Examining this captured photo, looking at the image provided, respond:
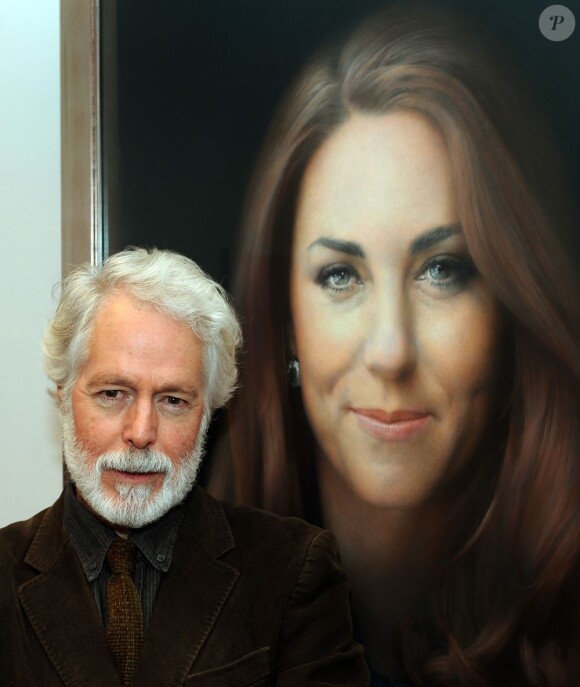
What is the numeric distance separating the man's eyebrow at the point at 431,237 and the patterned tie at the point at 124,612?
721 millimetres

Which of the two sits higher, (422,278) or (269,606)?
(422,278)

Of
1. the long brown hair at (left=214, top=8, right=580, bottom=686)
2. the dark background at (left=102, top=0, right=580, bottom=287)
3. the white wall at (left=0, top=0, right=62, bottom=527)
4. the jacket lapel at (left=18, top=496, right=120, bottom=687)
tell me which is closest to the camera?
the jacket lapel at (left=18, top=496, right=120, bottom=687)

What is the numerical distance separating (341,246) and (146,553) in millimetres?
653

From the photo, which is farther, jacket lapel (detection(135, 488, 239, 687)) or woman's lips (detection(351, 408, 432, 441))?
woman's lips (detection(351, 408, 432, 441))

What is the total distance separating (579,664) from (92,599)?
2.78ft

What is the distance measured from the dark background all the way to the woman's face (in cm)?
16

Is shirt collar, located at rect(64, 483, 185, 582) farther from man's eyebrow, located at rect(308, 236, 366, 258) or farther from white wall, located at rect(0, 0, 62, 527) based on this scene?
man's eyebrow, located at rect(308, 236, 366, 258)

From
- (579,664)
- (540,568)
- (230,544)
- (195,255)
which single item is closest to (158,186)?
(195,255)

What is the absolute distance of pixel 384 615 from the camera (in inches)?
70.1

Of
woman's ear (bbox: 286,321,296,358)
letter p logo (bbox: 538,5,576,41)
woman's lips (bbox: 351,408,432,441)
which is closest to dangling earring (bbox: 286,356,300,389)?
woman's ear (bbox: 286,321,296,358)

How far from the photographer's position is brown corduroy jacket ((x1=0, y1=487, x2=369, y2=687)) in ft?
4.98

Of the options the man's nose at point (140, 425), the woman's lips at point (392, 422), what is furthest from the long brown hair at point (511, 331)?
the man's nose at point (140, 425)

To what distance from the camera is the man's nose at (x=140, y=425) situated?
154 centimetres

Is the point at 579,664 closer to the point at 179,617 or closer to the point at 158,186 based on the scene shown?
the point at 179,617
